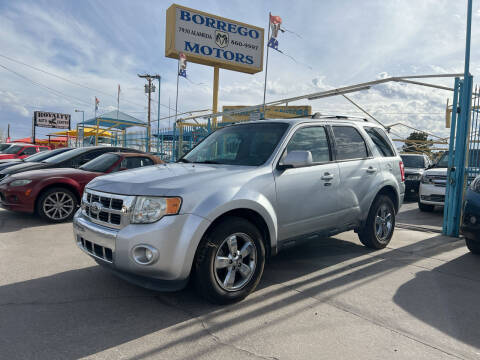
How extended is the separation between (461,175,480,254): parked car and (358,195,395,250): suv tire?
94cm

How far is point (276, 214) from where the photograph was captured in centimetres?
371

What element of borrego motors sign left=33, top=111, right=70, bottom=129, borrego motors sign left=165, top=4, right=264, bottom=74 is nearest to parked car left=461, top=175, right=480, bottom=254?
borrego motors sign left=165, top=4, right=264, bottom=74

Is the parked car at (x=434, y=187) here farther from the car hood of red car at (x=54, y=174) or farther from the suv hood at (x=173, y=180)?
the car hood of red car at (x=54, y=174)

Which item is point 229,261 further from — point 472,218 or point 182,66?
point 182,66

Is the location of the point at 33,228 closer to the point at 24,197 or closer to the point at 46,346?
the point at 24,197

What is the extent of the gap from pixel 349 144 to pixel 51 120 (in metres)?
31.4

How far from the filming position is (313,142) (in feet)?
14.4

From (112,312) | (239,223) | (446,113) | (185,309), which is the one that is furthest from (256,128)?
(446,113)

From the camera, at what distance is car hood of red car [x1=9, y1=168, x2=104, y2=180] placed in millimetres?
6805

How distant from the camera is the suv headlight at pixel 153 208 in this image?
3.03 meters

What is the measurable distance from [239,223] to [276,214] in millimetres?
535

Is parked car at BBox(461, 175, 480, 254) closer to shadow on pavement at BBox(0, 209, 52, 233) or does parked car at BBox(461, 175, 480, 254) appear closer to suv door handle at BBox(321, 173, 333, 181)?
suv door handle at BBox(321, 173, 333, 181)

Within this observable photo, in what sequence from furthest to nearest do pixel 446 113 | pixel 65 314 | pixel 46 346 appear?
1. pixel 446 113
2. pixel 65 314
3. pixel 46 346

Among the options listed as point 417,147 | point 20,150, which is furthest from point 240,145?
point 417,147
